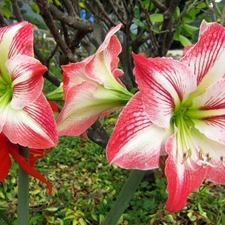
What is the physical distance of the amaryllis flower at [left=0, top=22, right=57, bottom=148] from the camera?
Result: 47cm

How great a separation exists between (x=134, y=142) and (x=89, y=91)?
0.30 feet

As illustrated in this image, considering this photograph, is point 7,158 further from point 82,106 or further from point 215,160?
point 215,160

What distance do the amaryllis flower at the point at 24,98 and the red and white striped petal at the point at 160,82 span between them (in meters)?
0.12

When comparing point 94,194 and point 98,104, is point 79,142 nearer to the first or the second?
point 94,194

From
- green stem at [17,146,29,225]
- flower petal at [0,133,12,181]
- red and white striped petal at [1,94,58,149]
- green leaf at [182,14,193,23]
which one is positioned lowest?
green stem at [17,146,29,225]

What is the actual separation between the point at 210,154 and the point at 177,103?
8 cm

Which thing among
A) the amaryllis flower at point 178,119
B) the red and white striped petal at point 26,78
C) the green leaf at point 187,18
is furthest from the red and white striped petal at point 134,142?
the green leaf at point 187,18

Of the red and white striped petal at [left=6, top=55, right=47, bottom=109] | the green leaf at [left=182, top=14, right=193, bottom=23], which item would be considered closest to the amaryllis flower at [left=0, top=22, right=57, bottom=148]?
the red and white striped petal at [left=6, top=55, right=47, bottom=109]

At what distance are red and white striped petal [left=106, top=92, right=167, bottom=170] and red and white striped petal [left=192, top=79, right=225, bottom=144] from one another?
10 cm

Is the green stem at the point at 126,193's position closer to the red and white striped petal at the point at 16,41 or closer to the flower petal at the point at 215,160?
the flower petal at the point at 215,160

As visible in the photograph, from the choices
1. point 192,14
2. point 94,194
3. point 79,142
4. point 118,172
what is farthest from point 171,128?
point 79,142

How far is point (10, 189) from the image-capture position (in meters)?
1.83

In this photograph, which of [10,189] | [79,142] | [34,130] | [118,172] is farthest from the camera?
[79,142]

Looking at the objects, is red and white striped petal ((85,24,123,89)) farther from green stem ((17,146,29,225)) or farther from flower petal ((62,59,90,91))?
green stem ((17,146,29,225))
